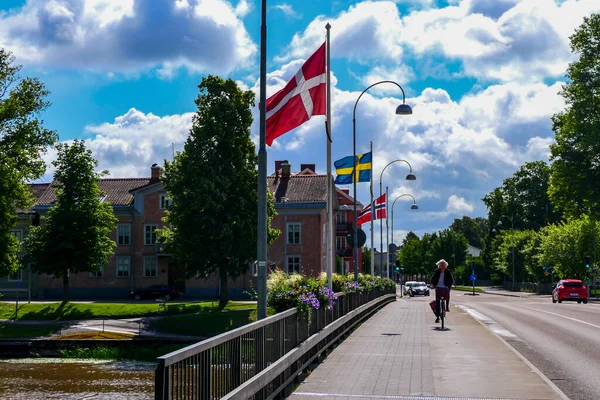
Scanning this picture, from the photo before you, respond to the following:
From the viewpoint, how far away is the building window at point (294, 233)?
2438 inches

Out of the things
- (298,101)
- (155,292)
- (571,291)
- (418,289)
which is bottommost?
(418,289)

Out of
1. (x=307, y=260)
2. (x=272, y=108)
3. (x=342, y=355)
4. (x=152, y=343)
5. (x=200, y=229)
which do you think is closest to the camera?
(x=342, y=355)

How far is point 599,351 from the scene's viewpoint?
626 inches

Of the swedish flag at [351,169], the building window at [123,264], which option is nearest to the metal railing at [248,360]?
the swedish flag at [351,169]

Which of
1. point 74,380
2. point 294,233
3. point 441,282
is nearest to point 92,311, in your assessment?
point 74,380

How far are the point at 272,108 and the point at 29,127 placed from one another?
3307 centimetres

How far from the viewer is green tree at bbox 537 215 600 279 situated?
70.2 m

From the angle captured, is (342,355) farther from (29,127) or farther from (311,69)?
(29,127)

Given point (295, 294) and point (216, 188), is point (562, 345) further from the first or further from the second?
point (216, 188)

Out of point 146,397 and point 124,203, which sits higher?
point 124,203

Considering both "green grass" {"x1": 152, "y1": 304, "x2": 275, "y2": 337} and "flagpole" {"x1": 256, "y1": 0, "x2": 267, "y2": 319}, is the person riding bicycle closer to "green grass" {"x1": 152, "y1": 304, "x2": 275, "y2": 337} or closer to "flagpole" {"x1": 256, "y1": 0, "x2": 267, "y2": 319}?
"flagpole" {"x1": 256, "y1": 0, "x2": 267, "y2": 319}

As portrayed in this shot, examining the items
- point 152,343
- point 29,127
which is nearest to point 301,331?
point 152,343

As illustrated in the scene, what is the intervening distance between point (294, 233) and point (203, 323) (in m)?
26.4

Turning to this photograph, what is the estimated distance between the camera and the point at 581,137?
4822 cm
